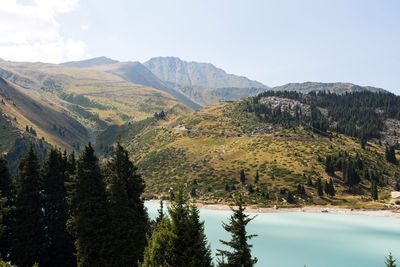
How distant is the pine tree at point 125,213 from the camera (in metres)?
40.1

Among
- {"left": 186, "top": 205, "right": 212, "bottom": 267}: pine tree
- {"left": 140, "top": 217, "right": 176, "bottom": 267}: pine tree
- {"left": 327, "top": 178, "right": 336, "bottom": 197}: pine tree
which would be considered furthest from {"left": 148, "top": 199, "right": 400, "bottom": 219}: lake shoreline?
{"left": 186, "top": 205, "right": 212, "bottom": 267}: pine tree

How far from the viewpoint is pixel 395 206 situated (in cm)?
13662

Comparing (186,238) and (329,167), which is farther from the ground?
(329,167)

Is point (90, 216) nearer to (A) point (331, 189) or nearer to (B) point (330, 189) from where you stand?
(B) point (330, 189)

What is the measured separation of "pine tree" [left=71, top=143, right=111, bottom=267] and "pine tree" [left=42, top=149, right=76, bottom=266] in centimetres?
724

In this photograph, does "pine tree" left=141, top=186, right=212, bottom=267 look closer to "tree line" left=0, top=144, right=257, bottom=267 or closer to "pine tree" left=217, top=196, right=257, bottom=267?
"pine tree" left=217, top=196, right=257, bottom=267

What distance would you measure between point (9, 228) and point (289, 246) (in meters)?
49.5

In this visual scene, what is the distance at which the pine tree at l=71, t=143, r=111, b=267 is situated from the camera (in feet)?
129

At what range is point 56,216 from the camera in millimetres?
51281

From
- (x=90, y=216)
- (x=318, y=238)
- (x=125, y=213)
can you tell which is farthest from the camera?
(x=318, y=238)

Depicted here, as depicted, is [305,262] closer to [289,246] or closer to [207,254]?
[289,246]

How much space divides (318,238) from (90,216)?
60344 millimetres

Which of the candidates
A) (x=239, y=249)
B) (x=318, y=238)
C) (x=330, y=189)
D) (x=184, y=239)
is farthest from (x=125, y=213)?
(x=330, y=189)

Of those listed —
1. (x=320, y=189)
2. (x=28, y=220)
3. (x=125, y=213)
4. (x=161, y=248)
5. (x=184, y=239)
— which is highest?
(x=184, y=239)
